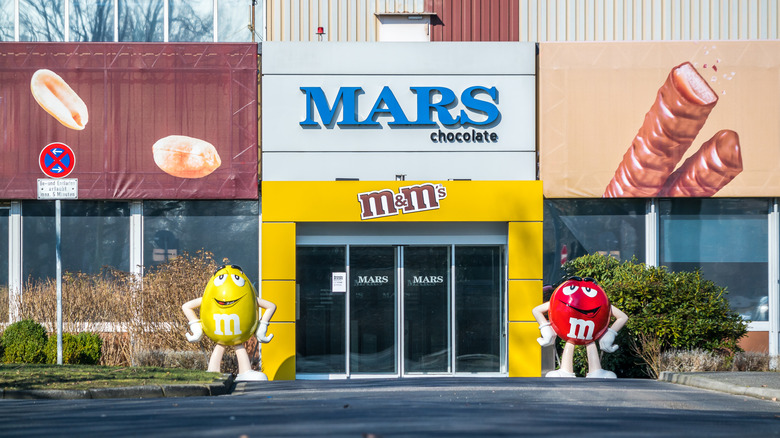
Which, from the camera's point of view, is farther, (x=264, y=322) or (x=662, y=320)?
(x=662, y=320)

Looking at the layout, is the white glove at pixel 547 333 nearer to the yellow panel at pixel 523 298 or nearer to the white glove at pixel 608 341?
the white glove at pixel 608 341

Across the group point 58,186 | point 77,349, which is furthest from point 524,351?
point 58,186

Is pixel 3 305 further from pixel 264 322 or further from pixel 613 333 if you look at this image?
pixel 613 333

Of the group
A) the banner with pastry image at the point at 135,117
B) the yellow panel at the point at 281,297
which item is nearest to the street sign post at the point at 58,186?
the banner with pastry image at the point at 135,117

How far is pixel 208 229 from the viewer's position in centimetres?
1927

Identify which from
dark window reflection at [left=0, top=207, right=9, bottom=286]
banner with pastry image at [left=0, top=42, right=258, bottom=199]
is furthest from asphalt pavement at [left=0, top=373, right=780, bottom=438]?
dark window reflection at [left=0, top=207, right=9, bottom=286]

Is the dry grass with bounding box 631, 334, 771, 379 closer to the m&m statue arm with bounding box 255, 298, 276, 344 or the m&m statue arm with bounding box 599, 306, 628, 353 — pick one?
the m&m statue arm with bounding box 599, 306, 628, 353

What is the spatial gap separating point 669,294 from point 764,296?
3.49 meters

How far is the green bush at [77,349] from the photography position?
1722cm

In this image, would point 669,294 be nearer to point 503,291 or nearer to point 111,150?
point 503,291

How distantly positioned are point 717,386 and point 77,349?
10358 millimetres

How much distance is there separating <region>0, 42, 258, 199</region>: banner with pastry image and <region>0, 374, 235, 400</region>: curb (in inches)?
261

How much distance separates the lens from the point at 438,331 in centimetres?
1841

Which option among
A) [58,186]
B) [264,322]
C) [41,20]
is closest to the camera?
[58,186]
